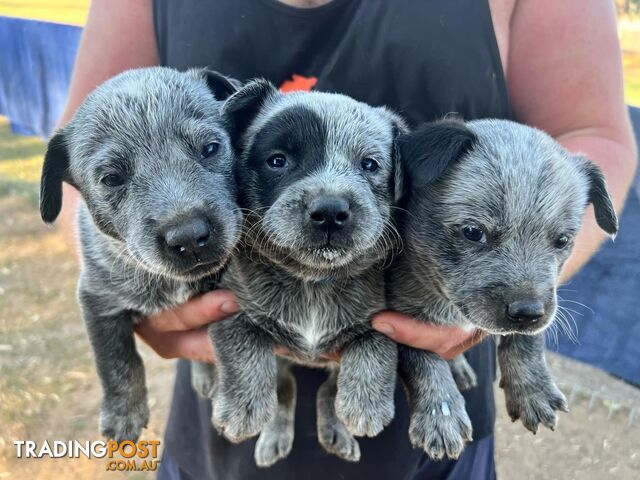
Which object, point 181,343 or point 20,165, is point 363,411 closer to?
point 181,343

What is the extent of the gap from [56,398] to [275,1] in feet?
17.0

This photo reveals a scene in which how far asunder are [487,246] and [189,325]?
4.24ft

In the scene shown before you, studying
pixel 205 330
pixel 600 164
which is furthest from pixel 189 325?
pixel 600 164

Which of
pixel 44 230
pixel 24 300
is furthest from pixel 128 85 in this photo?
pixel 44 230

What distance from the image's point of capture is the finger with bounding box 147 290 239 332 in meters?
2.35

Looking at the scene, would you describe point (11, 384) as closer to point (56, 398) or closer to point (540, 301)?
point (56, 398)

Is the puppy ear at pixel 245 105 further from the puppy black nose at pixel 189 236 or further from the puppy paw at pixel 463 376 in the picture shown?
the puppy paw at pixel 463 376

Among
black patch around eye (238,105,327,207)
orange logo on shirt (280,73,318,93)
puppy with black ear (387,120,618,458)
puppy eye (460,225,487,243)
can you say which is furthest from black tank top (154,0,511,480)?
puppy eye (460,225,487,243)

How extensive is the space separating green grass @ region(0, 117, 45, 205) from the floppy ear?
27.7 feet

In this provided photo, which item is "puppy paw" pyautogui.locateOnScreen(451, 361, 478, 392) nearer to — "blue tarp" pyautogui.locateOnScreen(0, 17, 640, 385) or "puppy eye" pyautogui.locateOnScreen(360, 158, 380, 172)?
"puppy eye" pyautogui.locateOnScreen(360, 158, 380, 172)

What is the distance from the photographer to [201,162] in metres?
2.26

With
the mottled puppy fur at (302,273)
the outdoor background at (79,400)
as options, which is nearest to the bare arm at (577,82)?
the mottled puppy fur at (302,273)

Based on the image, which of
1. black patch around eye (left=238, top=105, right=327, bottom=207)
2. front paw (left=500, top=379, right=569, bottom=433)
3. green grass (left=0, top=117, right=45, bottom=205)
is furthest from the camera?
green grass (left=0, top=117, right=45, bottom=205)

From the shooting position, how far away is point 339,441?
273 cm
